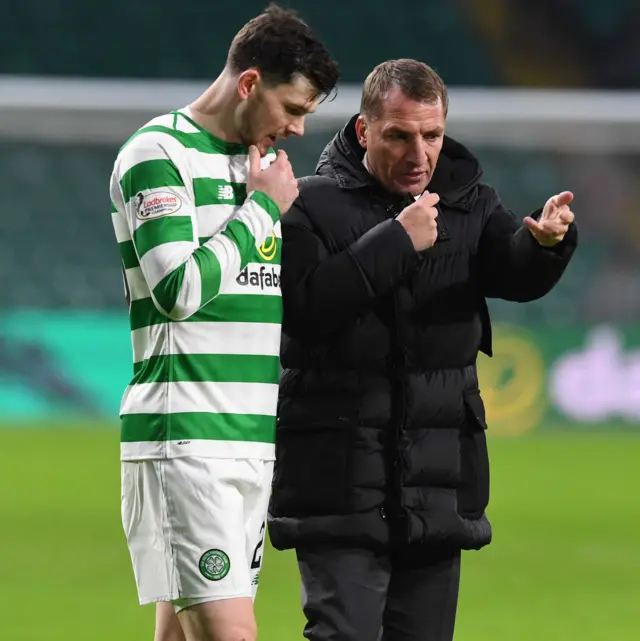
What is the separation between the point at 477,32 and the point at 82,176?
17.4 feet

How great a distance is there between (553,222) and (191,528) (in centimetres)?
93

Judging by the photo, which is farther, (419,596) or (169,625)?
(419,596)

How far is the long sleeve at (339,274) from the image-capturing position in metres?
2.70

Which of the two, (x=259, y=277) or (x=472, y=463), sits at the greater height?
(x=259, y=277)

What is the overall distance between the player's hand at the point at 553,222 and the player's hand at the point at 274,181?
18.8 inches

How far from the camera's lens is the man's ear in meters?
2.88

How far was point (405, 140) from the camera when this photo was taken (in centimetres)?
277

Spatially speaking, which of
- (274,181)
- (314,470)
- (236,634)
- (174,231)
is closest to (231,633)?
(236,634)

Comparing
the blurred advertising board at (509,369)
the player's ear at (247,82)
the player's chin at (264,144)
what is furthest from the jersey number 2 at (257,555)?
the blurred advertising board at (509,369)

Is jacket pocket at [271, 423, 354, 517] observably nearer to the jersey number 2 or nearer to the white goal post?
the jersey number 2

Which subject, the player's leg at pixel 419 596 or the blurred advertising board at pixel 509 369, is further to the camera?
the blurred advertising board at pixel 509 369

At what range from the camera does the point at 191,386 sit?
2.57 meters

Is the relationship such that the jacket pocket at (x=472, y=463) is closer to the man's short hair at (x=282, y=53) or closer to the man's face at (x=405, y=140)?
the man's face at (x=405, y=140)

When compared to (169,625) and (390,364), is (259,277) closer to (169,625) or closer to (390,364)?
(390,364)
